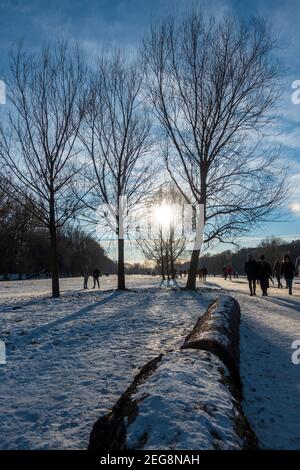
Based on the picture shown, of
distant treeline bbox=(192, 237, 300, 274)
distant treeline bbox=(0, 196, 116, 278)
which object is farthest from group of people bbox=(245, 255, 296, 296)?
distant treeline bbox=(192, 237, 300, 274)

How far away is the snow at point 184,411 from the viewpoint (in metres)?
2.76

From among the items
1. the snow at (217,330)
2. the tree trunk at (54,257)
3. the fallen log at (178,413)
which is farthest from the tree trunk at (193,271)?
the fallen log at (178,413)

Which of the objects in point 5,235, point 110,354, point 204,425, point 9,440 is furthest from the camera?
point 5,235

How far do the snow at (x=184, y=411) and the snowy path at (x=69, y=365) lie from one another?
2.45ft

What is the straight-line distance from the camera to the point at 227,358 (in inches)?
198

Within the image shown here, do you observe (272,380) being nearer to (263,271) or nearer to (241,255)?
(263,271)

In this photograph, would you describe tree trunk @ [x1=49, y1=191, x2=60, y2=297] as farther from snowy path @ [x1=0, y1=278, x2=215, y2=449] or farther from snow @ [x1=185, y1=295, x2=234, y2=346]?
snow @ [x1=185, y1=295, x2=234, y2=346]

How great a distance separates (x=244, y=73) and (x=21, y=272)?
204ft

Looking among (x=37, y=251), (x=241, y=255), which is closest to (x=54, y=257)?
(x=37, y=251)

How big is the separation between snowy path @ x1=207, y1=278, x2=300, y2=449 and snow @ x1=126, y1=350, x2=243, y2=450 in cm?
59

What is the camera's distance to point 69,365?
18.9 feet

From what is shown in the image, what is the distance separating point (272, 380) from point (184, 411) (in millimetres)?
2765
